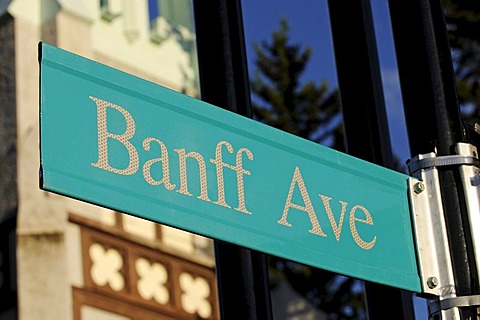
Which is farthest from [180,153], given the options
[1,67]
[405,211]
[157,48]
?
[157,48]

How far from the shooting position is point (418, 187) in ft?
10.1

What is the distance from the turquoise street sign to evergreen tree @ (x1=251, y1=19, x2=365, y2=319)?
18.0 m

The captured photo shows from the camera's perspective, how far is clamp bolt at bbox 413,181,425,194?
308cm

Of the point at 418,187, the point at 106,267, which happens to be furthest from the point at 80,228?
the point at 418,187

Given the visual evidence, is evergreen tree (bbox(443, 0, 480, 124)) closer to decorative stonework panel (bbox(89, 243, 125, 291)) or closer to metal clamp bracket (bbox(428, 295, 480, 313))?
decorative stonework panel (bbox(89, 243, 125, 291))

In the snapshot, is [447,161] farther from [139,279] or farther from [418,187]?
[139,279]

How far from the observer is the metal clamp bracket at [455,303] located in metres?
2.86

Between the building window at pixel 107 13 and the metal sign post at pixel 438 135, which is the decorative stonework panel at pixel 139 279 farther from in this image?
the metal sign post at pixel 438 135

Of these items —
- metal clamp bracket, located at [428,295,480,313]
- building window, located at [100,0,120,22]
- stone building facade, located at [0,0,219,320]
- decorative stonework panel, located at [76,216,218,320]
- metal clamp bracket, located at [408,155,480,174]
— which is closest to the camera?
metal clamp bracket, located at [428,295,480,313]

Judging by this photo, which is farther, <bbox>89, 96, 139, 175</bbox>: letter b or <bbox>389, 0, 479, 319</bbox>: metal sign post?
<bbox>389, 0, 479, 319</bbox>: metal sign post

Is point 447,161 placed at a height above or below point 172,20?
below

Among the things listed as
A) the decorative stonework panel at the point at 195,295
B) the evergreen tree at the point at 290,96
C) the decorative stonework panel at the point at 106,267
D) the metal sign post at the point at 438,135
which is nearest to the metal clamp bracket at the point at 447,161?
the metal sign post at the point at 438,135

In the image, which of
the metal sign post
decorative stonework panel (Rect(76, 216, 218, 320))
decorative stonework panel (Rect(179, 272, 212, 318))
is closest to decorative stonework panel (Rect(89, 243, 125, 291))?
decorative stonework panel (Rect(76, 216, 218, 320))

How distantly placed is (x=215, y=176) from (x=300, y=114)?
21.3 m
